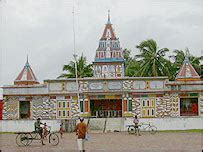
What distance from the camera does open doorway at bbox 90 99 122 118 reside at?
40500 millimetres

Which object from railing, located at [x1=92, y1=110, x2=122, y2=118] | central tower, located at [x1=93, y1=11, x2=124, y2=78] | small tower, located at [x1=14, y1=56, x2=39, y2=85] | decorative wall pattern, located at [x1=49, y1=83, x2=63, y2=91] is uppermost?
central tower, located at [x1=93, y1=11, x2=124, y2=78]

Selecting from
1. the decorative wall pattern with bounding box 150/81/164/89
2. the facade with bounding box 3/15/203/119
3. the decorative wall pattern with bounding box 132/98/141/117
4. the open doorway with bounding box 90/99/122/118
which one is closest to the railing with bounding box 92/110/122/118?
the open doorway with bounding box 90/99/122/118

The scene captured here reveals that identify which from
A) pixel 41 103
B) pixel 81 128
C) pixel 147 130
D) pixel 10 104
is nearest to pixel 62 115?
pixel 41 103

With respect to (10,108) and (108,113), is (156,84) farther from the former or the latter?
(10,108)

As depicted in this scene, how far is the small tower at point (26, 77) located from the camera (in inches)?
1601

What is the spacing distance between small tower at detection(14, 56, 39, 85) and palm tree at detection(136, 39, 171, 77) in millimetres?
13979

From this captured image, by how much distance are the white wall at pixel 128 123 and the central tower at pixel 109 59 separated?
852cm

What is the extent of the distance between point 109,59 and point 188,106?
9.44 meters

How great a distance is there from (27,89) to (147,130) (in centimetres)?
1277

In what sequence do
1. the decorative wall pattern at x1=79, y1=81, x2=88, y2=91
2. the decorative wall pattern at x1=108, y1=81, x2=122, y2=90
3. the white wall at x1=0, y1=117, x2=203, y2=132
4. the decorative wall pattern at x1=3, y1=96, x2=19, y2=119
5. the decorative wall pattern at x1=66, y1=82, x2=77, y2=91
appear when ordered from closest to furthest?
the white wall at x1=0, y1=117, x2=203, y2=132, the decorative wall pattern at x1=108, y1=81, x2=122, y2=90, the decorative wall pattern at x1=79, y1=81, x2=88, y2=91, the decorative wall pattern at x1=66, y1=82, x2=77, y2=91, the decorative wall pattern at x1=3, y1=96, x2=19, y2=119

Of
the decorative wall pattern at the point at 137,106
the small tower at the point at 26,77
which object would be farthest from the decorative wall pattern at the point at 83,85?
the small tower at the point at 26,77

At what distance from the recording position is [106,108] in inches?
1631

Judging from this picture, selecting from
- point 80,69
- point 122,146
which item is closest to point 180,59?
point 80,69

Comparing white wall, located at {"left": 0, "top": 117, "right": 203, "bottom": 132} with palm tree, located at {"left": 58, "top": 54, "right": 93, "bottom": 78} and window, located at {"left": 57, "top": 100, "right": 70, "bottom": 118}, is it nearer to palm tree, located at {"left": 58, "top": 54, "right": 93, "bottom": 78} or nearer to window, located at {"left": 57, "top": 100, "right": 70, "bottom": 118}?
window, located at {"left": 57, "top": 100, "right": 70, "bottom": 118}
